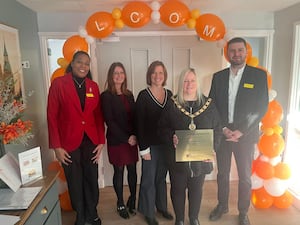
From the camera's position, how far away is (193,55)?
120 inches

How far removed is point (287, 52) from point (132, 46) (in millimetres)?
1751

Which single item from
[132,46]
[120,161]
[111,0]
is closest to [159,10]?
[111,0]

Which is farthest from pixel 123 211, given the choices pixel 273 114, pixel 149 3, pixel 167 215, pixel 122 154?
pixel 149 3

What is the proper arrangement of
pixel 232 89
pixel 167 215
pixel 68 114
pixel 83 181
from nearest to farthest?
1. pixel 68 114
2. pixel 232 89
3. pixel 83 181
4. pixel 167 215

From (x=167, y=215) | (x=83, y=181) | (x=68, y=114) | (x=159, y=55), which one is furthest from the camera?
(x=159, y=55)

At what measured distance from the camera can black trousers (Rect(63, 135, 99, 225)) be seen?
7.22 ft

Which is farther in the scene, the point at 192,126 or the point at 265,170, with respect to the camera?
the point at 265,170

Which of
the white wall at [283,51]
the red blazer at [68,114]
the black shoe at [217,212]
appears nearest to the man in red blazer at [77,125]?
the red blazer at [68,114]

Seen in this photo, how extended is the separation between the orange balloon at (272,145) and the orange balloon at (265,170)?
100 mm

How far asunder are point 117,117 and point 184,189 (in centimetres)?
85

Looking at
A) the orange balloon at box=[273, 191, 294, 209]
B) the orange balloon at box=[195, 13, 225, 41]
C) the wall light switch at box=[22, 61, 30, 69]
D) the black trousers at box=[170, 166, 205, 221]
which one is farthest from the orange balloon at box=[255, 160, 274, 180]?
the wall light switch at box=[22, 61, 30, 69]

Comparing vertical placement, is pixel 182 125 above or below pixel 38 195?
above

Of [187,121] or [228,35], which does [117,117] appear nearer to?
[187,121]

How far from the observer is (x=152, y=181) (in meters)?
2.28
